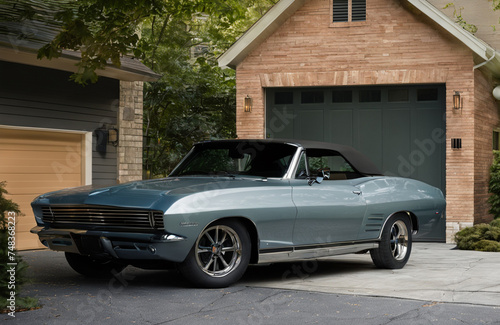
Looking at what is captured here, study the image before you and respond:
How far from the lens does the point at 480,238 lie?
43.0ft

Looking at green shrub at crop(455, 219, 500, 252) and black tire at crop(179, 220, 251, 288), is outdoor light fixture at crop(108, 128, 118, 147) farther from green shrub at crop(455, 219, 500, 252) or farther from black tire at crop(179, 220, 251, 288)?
black tire at crop(179, 220, 251, 288)

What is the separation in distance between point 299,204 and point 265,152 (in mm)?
880

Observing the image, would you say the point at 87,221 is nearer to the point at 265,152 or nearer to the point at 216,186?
A: the point at 216,186

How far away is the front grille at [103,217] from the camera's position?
671cm

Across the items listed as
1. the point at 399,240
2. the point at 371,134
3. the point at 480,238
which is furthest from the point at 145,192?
the point at 371,134

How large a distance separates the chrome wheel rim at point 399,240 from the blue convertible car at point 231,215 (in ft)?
0.09

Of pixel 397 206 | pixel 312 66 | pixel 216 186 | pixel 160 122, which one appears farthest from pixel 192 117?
pixel 216 186

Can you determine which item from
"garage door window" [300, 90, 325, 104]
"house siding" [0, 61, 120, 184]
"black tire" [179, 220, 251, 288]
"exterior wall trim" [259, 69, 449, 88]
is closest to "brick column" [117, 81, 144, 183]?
"house siding" [0, 61, 120, 184]

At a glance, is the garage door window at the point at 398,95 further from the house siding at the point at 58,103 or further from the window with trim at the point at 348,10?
the house siding at the point at 58,103

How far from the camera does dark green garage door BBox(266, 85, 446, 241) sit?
1480 cm

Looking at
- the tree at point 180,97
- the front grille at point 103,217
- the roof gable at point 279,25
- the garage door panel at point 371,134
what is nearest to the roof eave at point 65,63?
the roof gable at point 279,25

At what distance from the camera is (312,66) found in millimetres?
15352

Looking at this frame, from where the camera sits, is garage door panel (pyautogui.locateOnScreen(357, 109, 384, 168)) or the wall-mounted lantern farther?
garage door panel (pyautogui.locateOnScreen(357, 109, 384, 168))

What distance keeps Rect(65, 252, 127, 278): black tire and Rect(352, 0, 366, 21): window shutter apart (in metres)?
9.08
